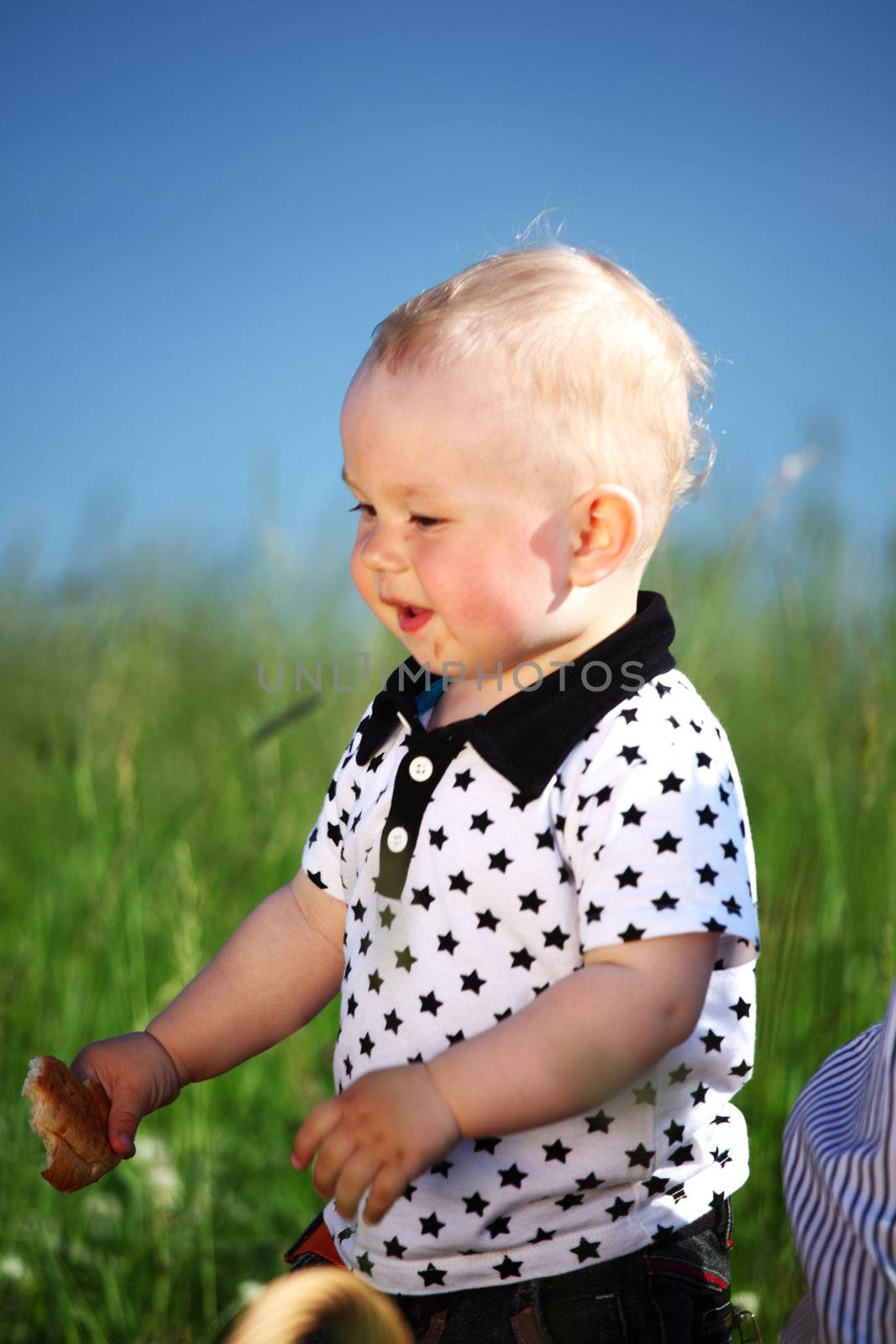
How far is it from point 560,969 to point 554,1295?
0.97 ft

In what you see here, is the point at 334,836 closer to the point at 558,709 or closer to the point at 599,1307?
the point at 558,709

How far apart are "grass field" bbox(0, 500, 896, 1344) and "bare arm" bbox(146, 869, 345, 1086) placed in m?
0.48

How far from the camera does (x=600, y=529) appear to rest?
1385mm

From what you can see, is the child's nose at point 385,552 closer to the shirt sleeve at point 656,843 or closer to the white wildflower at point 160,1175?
the shirt sleeve at point 656,843

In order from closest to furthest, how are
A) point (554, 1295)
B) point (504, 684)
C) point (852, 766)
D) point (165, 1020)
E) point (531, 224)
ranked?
1. point (554, 1295)
2. point (504, 684)
3. point (165, 1020)
4. point (531, 224)
5. point (852, 766)

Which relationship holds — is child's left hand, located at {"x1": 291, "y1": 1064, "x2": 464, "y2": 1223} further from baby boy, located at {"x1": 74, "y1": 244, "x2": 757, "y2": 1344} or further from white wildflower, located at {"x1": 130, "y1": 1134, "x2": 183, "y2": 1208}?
white wildflower, located at {"x1": 130, "y1": 1134, "x2": 183, "y2": 1208}

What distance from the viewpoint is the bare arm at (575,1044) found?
1.12 m

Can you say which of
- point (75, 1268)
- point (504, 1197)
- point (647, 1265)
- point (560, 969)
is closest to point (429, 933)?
point (560, 969)

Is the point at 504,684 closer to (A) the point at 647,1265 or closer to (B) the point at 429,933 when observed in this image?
(B) the point at 429,933

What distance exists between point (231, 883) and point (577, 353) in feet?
5.80

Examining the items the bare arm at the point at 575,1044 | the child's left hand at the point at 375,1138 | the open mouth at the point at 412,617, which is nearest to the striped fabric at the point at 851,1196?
the bare arm at the point at 575,1044

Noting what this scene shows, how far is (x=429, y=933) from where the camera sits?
1.32m

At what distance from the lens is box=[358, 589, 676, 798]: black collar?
130 cm

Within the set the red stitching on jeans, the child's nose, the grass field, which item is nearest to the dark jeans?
the red stitching on jeans
